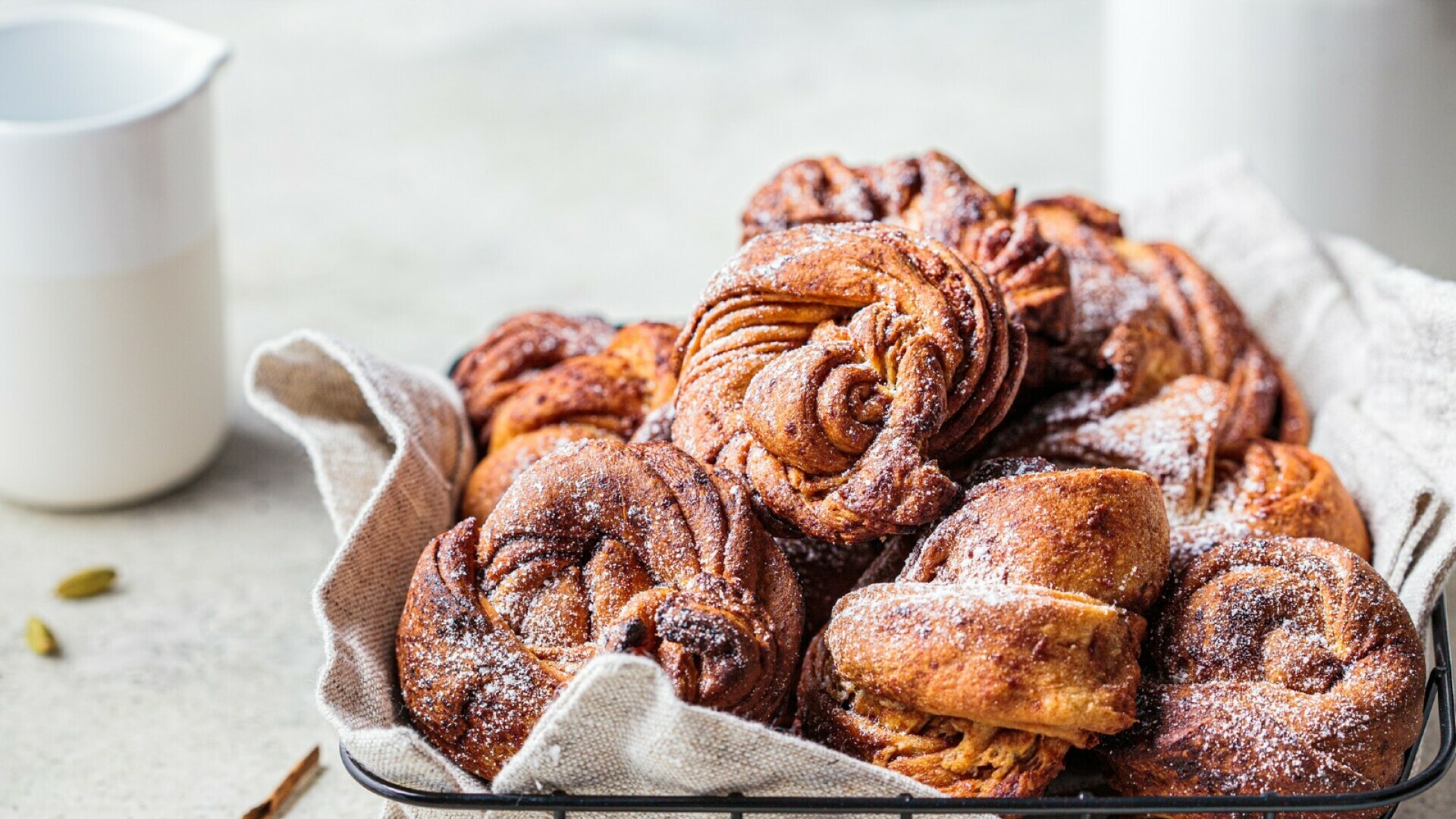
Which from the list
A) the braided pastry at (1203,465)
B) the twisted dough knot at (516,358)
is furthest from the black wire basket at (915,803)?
the twisted dough knot at (516,358)

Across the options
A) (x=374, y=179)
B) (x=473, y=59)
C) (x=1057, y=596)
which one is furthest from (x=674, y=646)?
(x=473, y=59)

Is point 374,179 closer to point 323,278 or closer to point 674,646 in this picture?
point 323,278

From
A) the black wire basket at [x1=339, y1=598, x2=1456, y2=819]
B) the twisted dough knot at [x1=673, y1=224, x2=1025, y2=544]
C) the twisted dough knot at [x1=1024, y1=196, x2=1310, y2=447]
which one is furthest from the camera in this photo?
the twisted dough knot at [x1=1024, y1=196, x2=1310, y2=447]

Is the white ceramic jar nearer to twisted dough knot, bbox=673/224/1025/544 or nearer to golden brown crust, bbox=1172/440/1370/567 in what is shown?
golden brown crust, bbox=1172/440/1370/567

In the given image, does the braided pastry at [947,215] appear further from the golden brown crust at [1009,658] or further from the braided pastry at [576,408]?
the golden brown crust at [1009,658]

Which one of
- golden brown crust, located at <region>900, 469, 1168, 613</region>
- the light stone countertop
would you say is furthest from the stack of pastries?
the light stone countertop

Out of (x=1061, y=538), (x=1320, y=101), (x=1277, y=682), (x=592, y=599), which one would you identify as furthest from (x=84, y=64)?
(x=1320, y=101)

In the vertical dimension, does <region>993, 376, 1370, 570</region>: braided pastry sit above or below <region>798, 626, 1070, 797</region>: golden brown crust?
above
